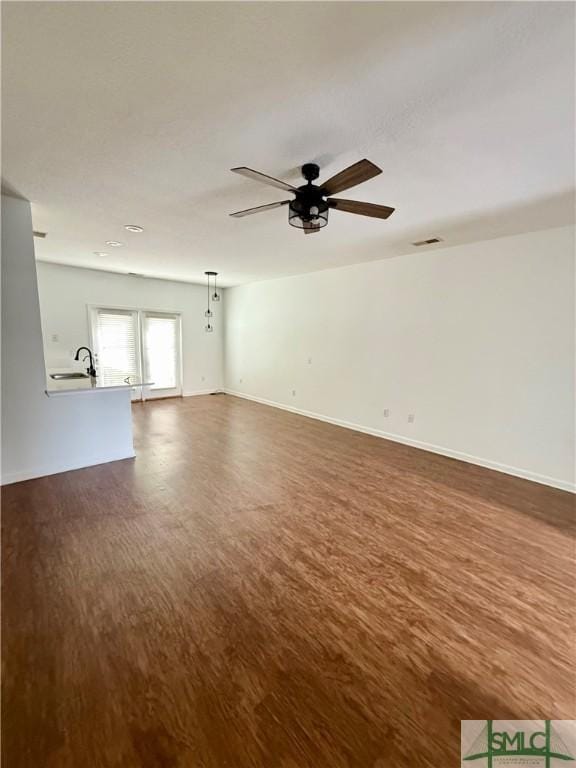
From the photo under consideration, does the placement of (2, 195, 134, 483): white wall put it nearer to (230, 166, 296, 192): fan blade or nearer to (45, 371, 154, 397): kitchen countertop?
(45, 371, 154, 397): kitchen countertop

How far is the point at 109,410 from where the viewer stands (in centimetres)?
387

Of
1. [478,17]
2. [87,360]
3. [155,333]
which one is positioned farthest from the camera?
[155,333]

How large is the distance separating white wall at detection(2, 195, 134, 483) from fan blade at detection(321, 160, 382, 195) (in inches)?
112

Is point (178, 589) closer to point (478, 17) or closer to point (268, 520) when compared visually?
point (268, 520)

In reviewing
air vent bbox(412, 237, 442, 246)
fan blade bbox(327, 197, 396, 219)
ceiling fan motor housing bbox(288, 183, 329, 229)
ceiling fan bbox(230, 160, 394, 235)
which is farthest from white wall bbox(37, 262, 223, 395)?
fan blade bbox(327, 197, 396, 219)

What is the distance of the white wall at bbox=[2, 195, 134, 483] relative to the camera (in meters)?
3.04

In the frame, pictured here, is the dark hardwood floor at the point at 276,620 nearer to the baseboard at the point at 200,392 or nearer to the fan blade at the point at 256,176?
the fan blade at the point at 256,176

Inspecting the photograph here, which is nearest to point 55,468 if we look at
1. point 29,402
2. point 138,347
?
point 29,402

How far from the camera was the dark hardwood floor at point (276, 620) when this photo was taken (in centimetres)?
126

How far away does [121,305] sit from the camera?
6.64m

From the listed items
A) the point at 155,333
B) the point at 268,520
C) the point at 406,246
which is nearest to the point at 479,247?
the point at 406,246

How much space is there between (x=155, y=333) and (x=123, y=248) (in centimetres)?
294

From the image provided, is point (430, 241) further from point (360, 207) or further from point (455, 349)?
point (360, 207)

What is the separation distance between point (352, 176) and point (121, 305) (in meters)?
6.08
